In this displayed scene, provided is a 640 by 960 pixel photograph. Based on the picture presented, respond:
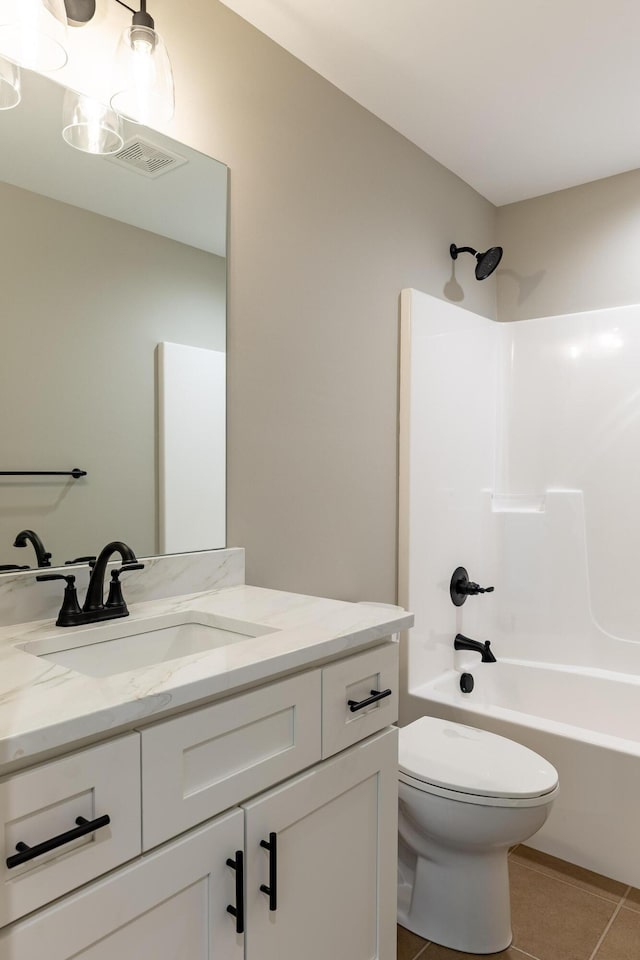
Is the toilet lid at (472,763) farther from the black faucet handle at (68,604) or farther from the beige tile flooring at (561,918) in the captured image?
the black faucet handle at (68,604)

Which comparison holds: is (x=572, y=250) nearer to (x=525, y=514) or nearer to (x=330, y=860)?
(x=525, y=514)

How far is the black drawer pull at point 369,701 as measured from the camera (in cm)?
129

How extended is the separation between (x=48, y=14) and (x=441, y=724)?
6.88 ft

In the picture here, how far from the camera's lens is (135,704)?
0.88 m

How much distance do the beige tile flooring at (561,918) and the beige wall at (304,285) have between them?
1.01 metres

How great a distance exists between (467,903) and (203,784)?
4.01 ft

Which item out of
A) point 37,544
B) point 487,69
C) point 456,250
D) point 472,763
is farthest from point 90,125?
point 472,763

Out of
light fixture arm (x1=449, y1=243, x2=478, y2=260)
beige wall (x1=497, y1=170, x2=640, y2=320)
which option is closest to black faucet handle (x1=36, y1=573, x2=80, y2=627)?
light fixture arm (x1=449, y1=243, x2=478, y2=260)

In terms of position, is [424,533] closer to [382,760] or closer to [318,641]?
[382,760]

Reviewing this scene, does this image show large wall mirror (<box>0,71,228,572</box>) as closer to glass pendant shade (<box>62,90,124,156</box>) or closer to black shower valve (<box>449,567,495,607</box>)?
glass pendant shade (<box>62,90,124,156</box>)

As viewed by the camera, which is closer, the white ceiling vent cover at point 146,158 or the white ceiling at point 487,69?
the white ceiling vent cover at point 146,158

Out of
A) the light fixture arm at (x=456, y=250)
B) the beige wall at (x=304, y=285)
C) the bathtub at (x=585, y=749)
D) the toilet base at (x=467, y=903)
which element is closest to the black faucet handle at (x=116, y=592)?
the beige wall at (x=304, y=285)

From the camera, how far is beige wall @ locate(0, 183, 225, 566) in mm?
1359

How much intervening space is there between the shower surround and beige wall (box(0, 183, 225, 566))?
112 centimetres
